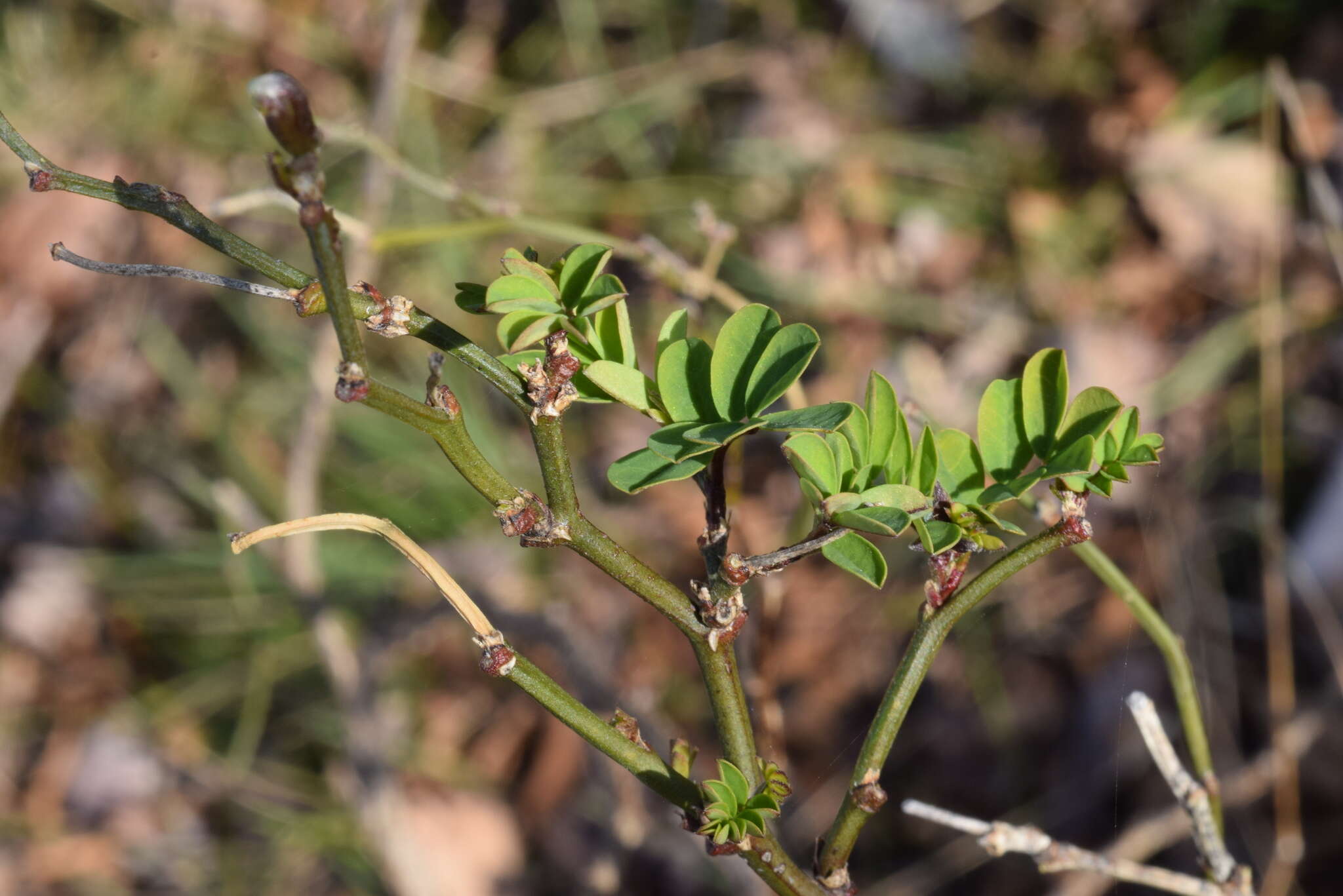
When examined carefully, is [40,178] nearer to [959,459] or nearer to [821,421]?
[821,421]

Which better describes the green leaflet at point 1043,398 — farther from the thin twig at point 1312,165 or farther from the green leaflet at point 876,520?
the thin twig at point 1312,165

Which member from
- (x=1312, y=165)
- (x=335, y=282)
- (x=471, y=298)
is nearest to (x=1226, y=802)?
(x=1312, y=165)

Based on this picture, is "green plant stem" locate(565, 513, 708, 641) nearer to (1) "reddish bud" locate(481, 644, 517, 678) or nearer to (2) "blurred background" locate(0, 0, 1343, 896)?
(1) "reddish bud" locate(481, 644, 517, 678)

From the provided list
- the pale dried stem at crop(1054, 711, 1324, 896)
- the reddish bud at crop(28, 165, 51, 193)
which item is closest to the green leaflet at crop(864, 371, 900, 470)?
the reddish bud at crop(28, 165, 51, 193)

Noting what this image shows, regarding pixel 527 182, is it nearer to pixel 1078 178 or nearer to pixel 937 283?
pixel 937 283

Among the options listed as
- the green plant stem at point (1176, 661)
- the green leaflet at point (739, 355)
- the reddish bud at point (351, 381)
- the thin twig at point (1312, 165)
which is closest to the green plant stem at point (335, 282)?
the reddish bud at point (351, 381)

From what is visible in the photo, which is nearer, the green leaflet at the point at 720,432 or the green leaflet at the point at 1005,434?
the green leaflet at the point at 720,432
